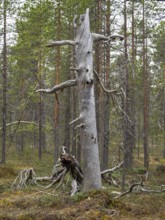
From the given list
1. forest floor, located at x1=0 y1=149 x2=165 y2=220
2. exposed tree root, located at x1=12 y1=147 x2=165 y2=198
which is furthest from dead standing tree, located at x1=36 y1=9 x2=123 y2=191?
exposed tree root, located at x1=12 y1=147 x2=165 y2=198

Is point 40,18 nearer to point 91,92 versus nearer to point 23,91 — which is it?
point 23,91

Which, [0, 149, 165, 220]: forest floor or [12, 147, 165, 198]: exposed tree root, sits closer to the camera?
[0, 149, 165, 220]: forest floor

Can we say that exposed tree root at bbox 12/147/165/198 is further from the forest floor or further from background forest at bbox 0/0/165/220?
the forest floor

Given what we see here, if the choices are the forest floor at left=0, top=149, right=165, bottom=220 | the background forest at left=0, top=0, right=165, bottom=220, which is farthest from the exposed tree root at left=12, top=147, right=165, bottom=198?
the forest floor at left=0, top=149, right=165, bottom=220

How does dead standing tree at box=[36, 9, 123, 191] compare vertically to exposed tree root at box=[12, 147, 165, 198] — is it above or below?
above

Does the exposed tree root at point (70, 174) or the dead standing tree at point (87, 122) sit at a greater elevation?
the dead standing tree at point (87, 122)

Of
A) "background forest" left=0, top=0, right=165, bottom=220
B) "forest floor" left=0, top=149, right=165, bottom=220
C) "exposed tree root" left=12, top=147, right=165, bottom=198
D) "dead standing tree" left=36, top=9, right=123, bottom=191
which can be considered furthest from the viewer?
"exposed tree root" left=12, top=147, right=165, bottom=198

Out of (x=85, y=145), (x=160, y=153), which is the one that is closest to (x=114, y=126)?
(x=85, y=145)

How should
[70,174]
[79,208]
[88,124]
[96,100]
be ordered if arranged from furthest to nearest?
[96,100] < [70,174] < [88,124] < [79,208]

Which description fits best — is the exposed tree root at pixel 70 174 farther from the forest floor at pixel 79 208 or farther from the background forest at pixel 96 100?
the forest floor at pixel 79 208

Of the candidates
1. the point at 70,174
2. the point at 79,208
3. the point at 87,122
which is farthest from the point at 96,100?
Result: the point at 79,208

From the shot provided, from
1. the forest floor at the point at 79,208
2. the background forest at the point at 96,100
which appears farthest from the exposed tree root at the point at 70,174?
the forest floor at the point at 79,208

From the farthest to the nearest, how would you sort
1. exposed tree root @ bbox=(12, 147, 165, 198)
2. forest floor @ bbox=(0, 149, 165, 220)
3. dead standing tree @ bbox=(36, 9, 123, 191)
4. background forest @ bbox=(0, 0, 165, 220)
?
1. exposed tree root @ bbox=(12, 147, 165, 198)
2. dead standing tree @ bbox=(36, 9, 123, 191)
3. background forest @ bbox=(0, 0, 165, 220)
4. forest floor @ bbox=(0, 149, 165, 220)

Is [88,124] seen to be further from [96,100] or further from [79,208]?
[96,100]
